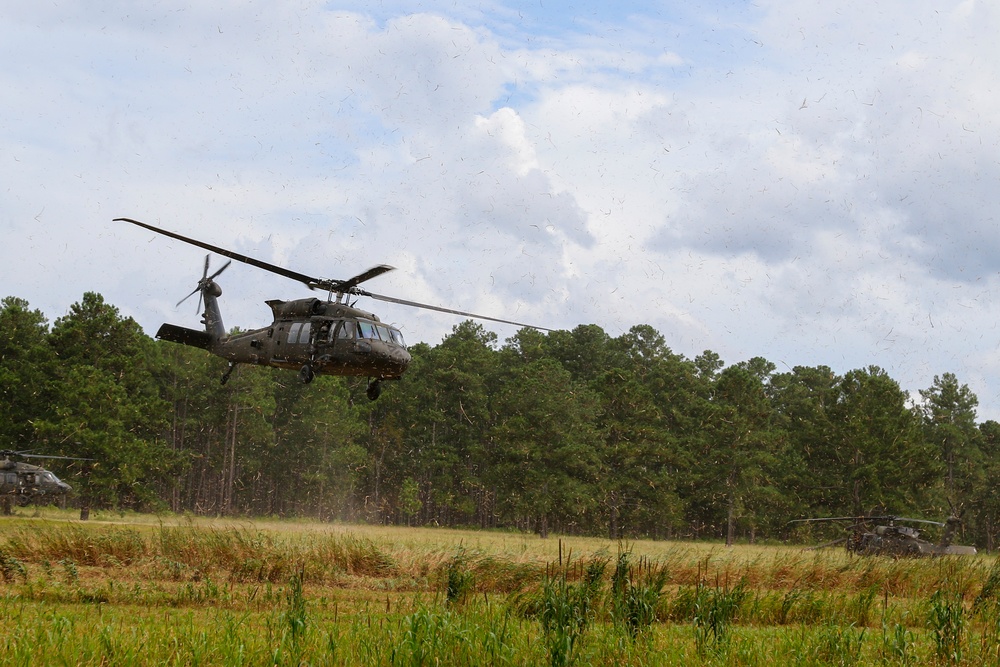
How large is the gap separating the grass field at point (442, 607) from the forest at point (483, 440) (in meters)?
39.0

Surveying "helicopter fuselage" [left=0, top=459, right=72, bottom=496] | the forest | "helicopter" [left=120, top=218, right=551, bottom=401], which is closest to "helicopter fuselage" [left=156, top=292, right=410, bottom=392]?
"helicopter" [left=120, top=218, right=551, bottom=401]

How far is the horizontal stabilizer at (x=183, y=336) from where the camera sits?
25484 millimetres

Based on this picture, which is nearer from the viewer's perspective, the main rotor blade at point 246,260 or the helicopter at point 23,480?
the main rotor blade at point 246,260

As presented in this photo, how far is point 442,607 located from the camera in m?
12.6

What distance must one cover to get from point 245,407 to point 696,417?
3757 centimetres

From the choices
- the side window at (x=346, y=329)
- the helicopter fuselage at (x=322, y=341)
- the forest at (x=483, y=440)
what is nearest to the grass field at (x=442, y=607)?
the helicopter fuselage at (x=322, y=341)

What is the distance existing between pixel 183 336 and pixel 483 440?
194 feet

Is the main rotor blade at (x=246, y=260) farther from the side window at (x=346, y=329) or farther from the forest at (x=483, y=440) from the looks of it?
the forest at (x=483, y=440)

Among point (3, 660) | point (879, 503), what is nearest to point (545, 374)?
point (879, 503)

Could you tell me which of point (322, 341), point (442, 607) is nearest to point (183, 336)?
point (322, 341)

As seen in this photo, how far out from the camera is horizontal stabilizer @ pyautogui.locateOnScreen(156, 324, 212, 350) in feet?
83.6

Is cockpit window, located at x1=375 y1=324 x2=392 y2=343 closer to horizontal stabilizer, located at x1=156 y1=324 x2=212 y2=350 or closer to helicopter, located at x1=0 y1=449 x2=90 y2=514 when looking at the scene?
horizontal stabilizer, located at x1=156 y1=324 x2=212 y2=350

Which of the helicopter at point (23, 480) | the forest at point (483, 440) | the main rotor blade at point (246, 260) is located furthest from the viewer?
the forest at point (483, 440)

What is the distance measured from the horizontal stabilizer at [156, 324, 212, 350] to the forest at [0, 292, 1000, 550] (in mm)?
32653
